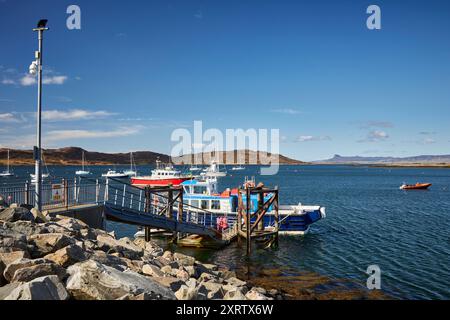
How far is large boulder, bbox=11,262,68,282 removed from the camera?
746 centimetres

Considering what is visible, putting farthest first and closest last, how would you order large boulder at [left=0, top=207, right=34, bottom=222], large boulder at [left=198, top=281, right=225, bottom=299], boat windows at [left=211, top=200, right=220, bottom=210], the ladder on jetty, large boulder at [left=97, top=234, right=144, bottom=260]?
boat windows at [left=211, top=200, right=220, bottom=210] < the ladder on jetty < large boulder at [left=97, top=234, right=144, bottom=260] < large boulder at [left=0, top=207, right=34, bottom=222] < large boulder at [left=198, top=281, right=225, bottom=299]

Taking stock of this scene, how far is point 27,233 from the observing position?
10.8 metres

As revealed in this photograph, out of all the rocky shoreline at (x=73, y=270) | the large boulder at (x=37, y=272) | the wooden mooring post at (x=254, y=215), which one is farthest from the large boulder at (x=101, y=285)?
the wooden mooring post at (x=254, y=215)

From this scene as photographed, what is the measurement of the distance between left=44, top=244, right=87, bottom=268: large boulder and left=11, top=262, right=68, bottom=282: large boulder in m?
0.90

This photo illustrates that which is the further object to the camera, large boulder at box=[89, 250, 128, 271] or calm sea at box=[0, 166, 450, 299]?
calm sea at box=[0, 166, 450, 299]

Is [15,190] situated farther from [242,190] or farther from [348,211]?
[348,211]

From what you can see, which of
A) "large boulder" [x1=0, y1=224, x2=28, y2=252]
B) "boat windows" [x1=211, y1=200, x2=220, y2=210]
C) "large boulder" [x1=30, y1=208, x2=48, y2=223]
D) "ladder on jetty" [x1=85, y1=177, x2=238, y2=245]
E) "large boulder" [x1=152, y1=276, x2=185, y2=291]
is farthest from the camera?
"boat windows" [x1=211, y1=200, x2=220, y2=210]

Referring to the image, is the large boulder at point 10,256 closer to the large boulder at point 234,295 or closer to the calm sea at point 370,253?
the large boulder at point 234,295

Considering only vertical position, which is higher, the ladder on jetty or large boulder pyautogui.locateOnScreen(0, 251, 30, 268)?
large boulder pyautogui.locateOnScreen(0, 251, 30, 268)

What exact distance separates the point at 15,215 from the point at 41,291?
635 centimetres

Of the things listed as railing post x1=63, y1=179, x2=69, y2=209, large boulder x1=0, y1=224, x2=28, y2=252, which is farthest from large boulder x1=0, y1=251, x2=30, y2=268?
railing post x1=63, y1=179, x2=69, y2=209

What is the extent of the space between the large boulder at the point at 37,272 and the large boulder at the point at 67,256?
35.5 inches

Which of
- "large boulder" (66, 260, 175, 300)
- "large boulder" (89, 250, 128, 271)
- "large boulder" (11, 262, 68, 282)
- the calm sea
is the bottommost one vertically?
the calm sea

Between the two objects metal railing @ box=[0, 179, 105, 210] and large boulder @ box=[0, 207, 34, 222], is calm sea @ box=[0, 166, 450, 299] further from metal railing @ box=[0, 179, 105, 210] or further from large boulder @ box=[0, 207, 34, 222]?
large boulder @ box=[0, 207, 34, 222]
